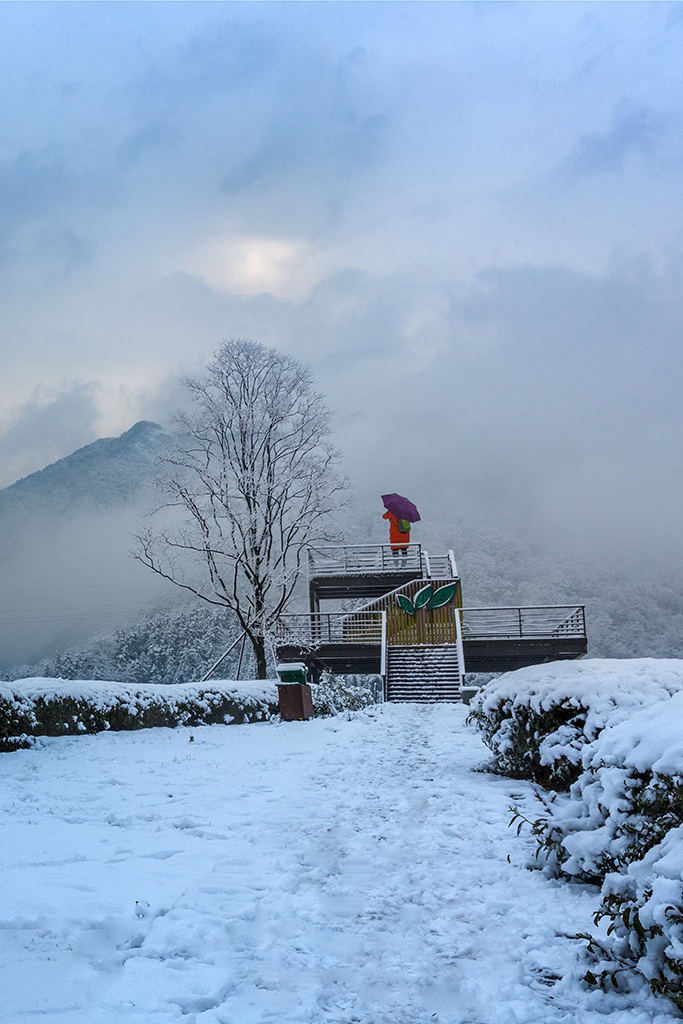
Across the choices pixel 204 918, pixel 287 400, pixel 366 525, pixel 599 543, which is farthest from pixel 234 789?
pixel 599 543

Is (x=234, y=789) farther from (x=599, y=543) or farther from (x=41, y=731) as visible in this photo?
(x=599, y=543)

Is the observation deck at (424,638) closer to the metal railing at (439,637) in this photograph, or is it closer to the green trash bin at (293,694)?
the metal railing at (439,637)

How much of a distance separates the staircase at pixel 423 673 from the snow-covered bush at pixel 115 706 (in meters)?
7.43

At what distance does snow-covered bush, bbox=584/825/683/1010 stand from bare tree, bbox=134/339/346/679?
1840cm

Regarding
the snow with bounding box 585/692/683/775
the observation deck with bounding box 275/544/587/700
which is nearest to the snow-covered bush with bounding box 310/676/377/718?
the observation deck with bounding box 275/544/587/700

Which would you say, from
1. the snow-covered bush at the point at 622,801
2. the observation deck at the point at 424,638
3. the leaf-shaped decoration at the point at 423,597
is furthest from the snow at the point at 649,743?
the leaf-shaped decoration at the point at 423,597

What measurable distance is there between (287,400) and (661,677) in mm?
17920

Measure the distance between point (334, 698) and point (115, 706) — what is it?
251 inches

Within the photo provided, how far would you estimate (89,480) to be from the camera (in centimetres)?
6975

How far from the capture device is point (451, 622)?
23.6 meters

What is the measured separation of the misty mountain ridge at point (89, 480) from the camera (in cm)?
6519

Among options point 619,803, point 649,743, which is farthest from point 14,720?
point 649,743

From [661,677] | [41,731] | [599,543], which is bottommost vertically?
[41,731]

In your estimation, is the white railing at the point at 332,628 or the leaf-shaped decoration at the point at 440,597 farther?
the leaf-shaped decoration at the point at 440,597
